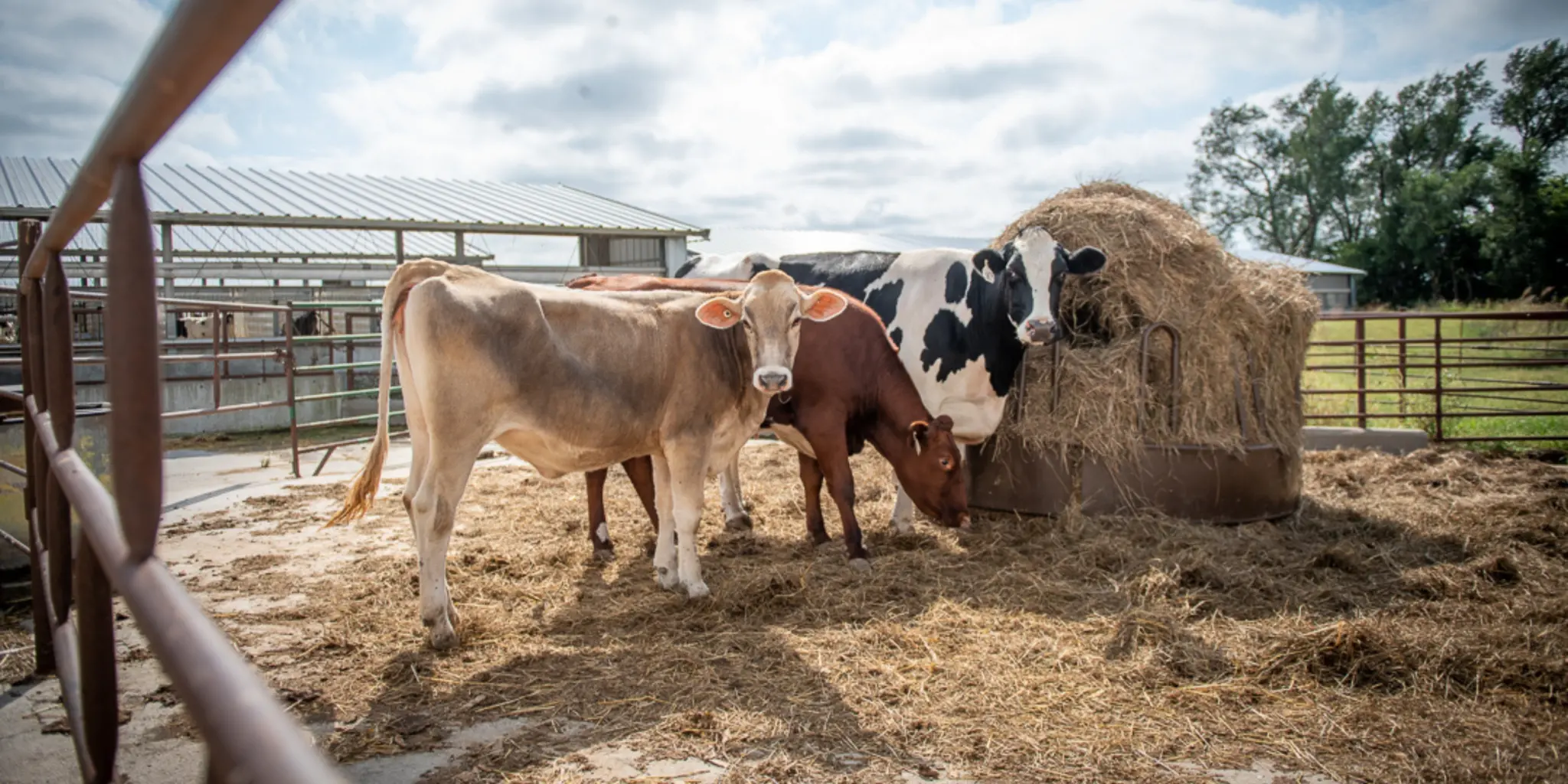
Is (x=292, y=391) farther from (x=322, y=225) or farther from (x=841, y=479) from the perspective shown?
(x=322, y=225)

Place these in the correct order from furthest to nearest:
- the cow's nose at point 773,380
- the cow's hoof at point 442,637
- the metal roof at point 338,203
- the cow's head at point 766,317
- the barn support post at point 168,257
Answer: the metal roof at point 338,203 < the barn support post at point 168,257 < the cow's head at point 766,317 < the cow's nose at point 773,380 < the cow's hoof at point 442,637

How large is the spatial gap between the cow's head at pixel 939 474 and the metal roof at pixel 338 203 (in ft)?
44.2

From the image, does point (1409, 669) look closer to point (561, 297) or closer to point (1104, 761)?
point (1104, 761)

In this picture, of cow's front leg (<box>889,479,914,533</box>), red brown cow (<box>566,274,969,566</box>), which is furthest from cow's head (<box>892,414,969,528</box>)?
cow's front leg (<box>889,479,914,533</box>)

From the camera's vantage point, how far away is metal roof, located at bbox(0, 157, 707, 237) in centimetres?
1584

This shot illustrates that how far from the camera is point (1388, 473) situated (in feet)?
27.6

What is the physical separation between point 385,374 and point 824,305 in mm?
2518

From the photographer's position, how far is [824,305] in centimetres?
581

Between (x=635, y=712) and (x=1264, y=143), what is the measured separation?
60.5 m

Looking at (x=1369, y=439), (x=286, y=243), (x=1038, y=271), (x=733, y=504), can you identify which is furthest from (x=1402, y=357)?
(x=286, y=243)

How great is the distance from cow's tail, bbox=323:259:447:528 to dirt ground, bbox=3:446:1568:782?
1.86 ft

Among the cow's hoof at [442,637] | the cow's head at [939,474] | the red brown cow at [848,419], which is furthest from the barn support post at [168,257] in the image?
the cow's head at [939,474]

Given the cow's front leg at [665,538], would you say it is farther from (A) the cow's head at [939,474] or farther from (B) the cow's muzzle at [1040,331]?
(B) the cow's muzzle at [1040,331]

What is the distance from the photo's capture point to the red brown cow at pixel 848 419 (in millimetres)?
6305
